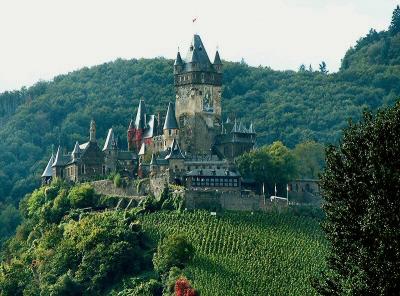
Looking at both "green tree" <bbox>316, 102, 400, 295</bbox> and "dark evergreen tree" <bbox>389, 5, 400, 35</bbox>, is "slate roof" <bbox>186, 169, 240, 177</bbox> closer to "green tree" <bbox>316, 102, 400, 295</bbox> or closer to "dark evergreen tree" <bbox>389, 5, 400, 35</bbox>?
"green tree" <bbox>316, 102, 400, 295</bbox>

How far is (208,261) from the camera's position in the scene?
87562 mm

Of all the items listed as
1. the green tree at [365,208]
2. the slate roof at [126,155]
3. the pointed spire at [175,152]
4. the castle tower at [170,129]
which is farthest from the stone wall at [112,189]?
the green tree at [365,208]

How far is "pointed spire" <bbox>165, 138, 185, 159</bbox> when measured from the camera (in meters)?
99.1

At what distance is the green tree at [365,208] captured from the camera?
42.9 meters

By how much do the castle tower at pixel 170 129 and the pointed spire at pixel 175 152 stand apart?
56.5 inches

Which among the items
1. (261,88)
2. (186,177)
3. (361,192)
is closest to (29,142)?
(261,88)

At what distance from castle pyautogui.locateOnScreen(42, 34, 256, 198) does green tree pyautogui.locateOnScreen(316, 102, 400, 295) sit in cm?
5369

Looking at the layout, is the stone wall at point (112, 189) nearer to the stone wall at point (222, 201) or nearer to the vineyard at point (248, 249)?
the vineyard at point (248, 249)

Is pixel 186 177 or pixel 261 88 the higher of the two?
pixel 261 88

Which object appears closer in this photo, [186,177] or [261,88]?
[186,177]

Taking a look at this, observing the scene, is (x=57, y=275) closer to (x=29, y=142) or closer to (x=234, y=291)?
(x=234, y=291)

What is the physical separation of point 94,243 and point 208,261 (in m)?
Answer: 9.27

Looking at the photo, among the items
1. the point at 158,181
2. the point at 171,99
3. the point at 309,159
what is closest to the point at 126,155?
the point at 158,181

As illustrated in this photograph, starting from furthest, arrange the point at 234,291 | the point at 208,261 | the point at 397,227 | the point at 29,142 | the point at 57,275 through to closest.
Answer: the point at 29,142 < the point at 57,275 < the point at 208,261 < the point at 234,291 < the point at 397,227
